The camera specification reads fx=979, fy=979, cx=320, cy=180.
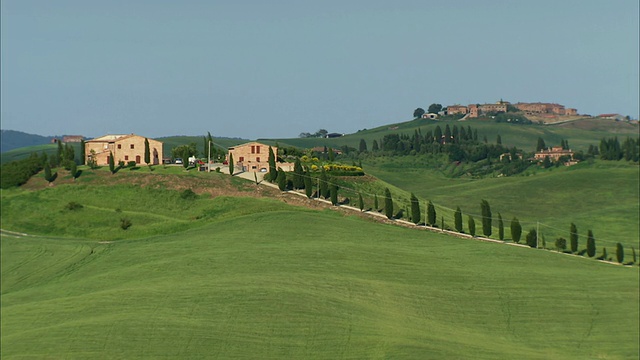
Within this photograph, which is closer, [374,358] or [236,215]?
[374,358]

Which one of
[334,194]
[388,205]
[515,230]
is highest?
[334,194]

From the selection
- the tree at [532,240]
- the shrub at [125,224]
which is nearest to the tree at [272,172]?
the shrub at [125,224]

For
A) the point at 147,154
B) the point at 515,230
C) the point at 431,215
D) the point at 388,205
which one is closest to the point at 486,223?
the point at 515,230

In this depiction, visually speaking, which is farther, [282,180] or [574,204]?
[574,204]

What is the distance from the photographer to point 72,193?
124312 mm

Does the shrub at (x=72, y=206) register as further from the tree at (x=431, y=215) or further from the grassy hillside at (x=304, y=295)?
the tree at (x=431, y=215)

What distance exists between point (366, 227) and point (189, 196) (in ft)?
77.7

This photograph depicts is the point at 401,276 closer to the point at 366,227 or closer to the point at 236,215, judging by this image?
the point at 366,227

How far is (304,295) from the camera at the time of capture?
253ft

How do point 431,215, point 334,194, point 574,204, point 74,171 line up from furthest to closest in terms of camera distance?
point 574,204
point 74,171
point 334,194
point 431,215

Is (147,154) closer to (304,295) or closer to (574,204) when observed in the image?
(304,295)

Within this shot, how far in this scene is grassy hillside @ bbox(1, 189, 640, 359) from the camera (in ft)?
221

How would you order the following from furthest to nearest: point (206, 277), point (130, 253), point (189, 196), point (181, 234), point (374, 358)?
point (189, 196), point (181, 234), point (130, 253), point (206, 277), point (374, 358)

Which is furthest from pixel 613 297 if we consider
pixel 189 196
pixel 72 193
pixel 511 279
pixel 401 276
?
pixel 72 193
